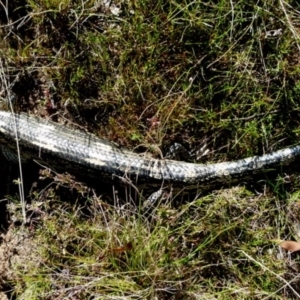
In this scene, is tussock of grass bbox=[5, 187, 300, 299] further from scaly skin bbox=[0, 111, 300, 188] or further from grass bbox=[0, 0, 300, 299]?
scaly skin bbox=[0, 111, 300, 188]

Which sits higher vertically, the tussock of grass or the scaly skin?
the scaly skin

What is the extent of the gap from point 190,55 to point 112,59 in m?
0.54

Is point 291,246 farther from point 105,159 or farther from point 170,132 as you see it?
point 105,159

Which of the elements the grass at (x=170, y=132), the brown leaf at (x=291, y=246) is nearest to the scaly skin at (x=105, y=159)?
the grass at (x=170, y=132)

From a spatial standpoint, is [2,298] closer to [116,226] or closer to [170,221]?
[116,226]

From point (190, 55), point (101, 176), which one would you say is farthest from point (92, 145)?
point (190, 55)

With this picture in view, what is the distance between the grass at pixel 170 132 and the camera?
520 cm

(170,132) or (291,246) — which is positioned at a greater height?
Answer: (170,132)

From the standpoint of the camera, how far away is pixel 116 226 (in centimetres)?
523

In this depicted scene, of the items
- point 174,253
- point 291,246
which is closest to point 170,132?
point 174,253

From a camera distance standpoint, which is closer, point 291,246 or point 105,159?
point 291,246

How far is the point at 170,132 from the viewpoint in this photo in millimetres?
5371

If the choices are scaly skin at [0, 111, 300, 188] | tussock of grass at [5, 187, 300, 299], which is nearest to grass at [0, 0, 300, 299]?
tussock of grass at [5, 187, 300, 299]

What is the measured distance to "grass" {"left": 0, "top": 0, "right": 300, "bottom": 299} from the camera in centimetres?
520
